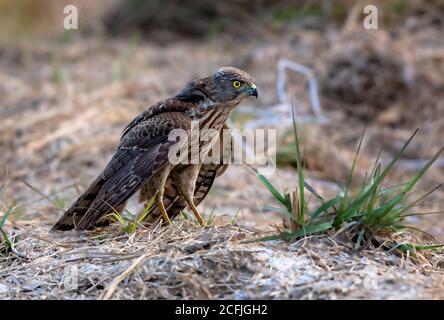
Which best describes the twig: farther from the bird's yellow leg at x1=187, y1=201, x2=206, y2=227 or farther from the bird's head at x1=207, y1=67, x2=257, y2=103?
the bird's head at x1=207, y1=67, x2=257, y2=103

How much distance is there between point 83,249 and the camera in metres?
4.83

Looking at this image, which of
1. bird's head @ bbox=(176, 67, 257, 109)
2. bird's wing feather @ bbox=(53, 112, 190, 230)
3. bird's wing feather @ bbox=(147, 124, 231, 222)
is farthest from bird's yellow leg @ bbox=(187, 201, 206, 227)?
bird's head @ bbox=(176, 67, 257, 109)

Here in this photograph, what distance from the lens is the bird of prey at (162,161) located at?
5344mm

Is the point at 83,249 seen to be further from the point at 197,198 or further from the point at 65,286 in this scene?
the point at 197,198

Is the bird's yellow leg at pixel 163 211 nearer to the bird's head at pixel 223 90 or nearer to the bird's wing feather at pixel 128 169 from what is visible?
the bird's wing feather at pixel 128 169

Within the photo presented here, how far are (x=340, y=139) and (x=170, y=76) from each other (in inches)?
121

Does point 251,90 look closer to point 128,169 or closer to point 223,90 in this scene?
point 223,90

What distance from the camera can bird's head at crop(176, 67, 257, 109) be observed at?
19.0 ft

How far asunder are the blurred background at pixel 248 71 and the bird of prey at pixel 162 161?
829 mm

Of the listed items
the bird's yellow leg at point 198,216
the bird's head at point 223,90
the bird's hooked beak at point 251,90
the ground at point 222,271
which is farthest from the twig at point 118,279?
the bird's hooked beak at point 251,90

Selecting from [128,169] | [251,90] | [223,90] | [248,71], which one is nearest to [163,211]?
[128,169]

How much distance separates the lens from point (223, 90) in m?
5.81

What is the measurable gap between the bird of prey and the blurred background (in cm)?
83
